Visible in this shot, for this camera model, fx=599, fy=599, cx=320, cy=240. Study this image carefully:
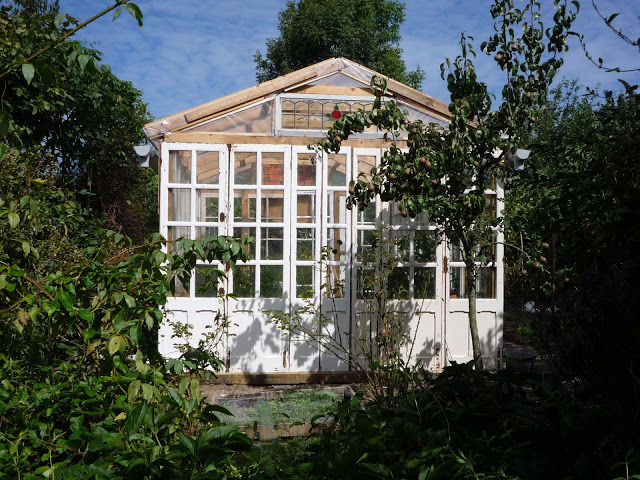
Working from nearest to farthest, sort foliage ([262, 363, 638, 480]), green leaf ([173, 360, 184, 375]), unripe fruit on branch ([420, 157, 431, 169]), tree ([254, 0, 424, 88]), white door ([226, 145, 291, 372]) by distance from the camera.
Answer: foliage ([262, 363, 638, 480]) → green leaf ([173, 360, 184, 375]) → unripe fruit on branch ([420, 157, 431, 169]) → white door ([226, 145, 291, 372]) → tree ([254, 0, 424, 88])

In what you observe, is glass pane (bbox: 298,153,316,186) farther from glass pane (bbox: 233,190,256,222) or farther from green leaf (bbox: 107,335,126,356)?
green leaf (bbox: 107,335,126,356)

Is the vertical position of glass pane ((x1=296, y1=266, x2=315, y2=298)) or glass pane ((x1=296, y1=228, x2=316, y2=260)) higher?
glass pane ((x1=296, y1=228, x2=316, y2=260))

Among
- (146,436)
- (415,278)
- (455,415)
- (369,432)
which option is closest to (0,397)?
(146,436)

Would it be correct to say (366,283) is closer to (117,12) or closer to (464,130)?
(464,130)

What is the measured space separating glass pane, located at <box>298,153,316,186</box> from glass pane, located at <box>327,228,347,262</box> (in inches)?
24.0

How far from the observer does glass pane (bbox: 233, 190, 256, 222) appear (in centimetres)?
684

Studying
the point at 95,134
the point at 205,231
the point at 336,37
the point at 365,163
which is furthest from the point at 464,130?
the point at 336,37

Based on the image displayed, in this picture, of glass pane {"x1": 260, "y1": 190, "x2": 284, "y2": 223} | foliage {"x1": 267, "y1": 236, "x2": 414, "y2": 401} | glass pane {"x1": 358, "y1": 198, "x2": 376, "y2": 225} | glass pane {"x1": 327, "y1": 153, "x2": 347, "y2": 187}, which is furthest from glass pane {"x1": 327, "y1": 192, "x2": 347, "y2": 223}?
glass pane {"x1": 260, "y1": 190, "x2": 284, "y2": 223}

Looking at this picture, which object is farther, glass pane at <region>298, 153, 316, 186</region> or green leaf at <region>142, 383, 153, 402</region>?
glass pane at <region>298, 153, 316, 186</region>

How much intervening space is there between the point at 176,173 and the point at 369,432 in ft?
17.8

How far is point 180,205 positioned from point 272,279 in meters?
1.34

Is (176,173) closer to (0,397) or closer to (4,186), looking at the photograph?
(4,186)

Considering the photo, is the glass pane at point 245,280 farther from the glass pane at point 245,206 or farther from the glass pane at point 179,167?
the glass pane at point 179,167

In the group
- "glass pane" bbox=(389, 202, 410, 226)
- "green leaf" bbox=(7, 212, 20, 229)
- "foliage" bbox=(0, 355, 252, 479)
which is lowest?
"foliage" bbox=(0, 355, 252, 479)
